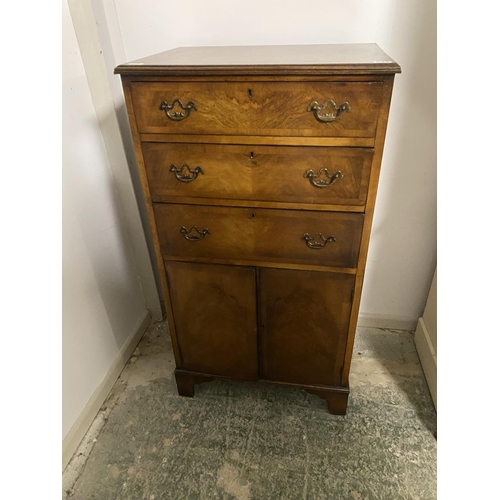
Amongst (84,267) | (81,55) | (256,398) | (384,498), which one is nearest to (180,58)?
(81,55)

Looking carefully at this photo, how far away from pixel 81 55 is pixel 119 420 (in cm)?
131

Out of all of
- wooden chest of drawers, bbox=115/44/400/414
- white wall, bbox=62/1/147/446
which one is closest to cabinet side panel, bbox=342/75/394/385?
wooden chest of drawers, bbox=115/44/400/414

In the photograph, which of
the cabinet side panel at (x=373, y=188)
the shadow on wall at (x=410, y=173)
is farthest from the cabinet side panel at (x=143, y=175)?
the shadow on wall at (x=410, y=173)

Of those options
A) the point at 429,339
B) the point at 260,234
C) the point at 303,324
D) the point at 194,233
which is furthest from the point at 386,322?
the point at 194,233

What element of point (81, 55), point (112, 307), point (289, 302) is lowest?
point (112, 307)

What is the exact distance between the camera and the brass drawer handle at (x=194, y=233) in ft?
3.69

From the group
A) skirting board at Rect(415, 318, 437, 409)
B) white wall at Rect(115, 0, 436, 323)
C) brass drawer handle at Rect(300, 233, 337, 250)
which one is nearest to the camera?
brass drawer handle at Rect(300, 233, 337, 250)

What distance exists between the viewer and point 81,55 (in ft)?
4.13

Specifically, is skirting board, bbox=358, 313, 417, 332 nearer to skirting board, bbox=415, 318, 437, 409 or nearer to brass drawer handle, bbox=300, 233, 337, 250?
skirting board, bbox=415, 318, 437, 409

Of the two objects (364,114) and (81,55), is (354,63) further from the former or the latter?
(81,55)

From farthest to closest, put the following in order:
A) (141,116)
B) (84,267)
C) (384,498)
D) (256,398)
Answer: (256,398) → (84,267) → (384,498) → (141,116)

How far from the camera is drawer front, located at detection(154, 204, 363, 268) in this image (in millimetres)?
1050

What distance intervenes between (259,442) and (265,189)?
90 cm

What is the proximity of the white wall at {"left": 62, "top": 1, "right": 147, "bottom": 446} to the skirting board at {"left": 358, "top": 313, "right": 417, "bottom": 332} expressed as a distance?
3.66 feet
